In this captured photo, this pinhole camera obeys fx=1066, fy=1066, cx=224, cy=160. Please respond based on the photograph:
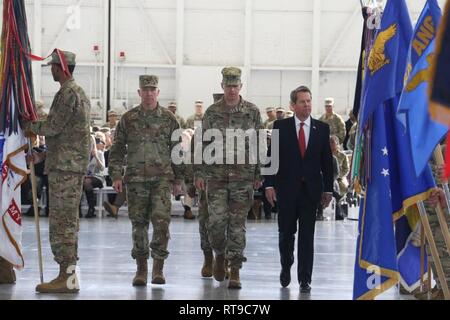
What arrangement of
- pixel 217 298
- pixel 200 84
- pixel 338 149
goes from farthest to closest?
pixel 200 84, pixel 338 149, pixel 217 298

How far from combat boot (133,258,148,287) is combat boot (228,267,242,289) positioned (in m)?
0.86

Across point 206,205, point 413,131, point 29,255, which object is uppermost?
point 413,131

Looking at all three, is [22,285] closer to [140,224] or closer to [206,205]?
[140,224]

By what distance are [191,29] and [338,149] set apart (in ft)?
29.6

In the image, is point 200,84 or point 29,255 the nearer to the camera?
point 29,255

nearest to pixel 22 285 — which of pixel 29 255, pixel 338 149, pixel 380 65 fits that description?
pixel 29 255

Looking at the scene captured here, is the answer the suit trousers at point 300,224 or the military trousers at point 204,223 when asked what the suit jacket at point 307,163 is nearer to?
the suit trousers at point 300,224

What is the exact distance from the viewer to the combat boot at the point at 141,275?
34.9ft

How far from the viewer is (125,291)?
10.1 metres

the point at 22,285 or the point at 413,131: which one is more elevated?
the point at 413,131

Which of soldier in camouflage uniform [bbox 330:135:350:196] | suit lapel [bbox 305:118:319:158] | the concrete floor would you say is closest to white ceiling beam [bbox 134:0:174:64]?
soldier in camouflage uniform [bbox 330:135:350:196]

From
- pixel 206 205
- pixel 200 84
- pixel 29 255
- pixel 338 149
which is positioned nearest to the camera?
pixel 206 205

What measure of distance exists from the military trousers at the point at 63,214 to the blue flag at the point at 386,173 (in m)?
2.82

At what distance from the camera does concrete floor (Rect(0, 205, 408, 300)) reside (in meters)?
10.0
